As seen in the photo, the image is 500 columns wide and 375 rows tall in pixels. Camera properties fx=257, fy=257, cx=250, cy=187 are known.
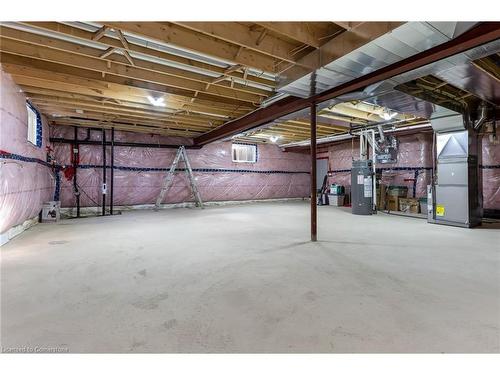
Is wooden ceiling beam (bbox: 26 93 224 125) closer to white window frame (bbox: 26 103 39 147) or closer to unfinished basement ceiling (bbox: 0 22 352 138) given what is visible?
unfinished basement ceiling (bbox: 0 22 352 138)

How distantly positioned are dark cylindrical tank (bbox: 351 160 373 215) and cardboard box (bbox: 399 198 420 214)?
1375 millimetres

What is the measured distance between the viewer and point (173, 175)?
8.48m

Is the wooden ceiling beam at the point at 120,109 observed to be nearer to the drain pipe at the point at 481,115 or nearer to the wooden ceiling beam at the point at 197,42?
the wooden ceiling beam at the point at 197,42

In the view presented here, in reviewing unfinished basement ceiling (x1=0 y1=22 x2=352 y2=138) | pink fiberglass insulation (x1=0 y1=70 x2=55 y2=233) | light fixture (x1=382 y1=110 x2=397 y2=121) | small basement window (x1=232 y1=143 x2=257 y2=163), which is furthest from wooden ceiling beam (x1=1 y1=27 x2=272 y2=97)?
small basement window (x1=232 y1=143 x2=257 y2=163)

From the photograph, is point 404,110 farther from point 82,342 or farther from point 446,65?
point 82,342

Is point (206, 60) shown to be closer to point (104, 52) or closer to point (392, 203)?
point (104, 52)

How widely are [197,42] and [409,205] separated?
23.2 ft

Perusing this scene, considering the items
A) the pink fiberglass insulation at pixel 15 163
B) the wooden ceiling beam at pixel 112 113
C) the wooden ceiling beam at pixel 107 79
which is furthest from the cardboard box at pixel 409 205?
the pink fiberglass insulation at pixel 15 163

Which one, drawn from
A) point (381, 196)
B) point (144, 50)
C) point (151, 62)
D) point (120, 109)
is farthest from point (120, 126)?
point (381, 196)

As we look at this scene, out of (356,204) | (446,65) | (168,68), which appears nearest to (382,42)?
(446,65)

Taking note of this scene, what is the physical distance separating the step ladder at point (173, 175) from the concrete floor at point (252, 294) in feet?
13.6

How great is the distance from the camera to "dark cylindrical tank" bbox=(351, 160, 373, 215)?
667cm

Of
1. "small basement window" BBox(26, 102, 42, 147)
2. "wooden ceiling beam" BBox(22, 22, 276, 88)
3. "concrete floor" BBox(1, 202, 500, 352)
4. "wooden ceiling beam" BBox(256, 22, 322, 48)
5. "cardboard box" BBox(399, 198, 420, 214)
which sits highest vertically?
"wooden ceiling beam" BBox(22, 22, 276, 88)
